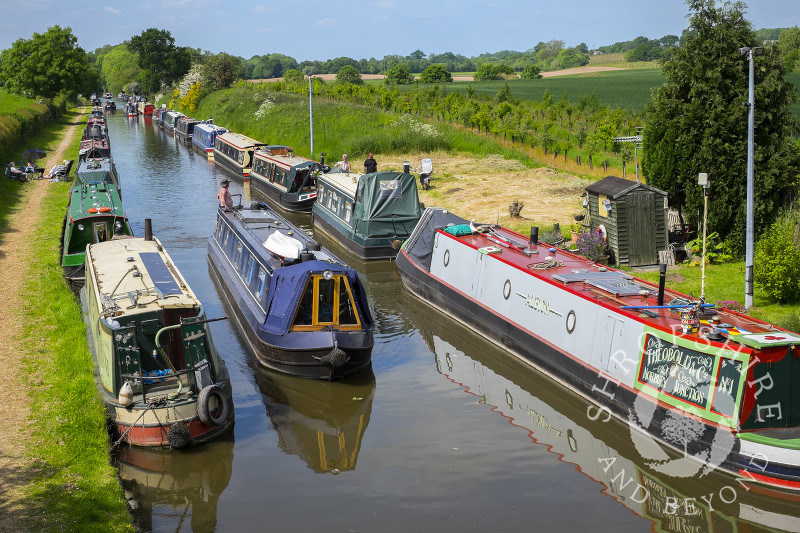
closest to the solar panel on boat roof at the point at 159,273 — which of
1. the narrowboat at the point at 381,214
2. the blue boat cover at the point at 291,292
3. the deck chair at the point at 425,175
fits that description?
the blue boat cover at the point at 291,292

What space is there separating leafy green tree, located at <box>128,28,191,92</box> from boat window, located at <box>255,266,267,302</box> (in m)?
89.6

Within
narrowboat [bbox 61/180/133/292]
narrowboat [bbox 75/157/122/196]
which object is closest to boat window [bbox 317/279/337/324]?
narrowboat [bbox 61/180/133/292]

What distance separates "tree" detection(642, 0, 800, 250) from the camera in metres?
19.3

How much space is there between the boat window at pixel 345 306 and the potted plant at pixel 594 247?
25.3 feet

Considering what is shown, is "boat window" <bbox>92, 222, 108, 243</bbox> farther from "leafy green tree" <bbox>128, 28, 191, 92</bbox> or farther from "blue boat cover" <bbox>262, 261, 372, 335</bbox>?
"leafy green tree" <bbox>128, 28, 191, 92</bbox>

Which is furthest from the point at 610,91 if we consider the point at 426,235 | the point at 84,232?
the point at 84,232

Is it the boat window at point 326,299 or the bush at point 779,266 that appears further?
the bush at point 779,266

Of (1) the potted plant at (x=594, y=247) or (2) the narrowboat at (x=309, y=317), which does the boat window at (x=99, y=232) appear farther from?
(1) the potted plant at (x=594, y=247)

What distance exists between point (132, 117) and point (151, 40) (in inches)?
770

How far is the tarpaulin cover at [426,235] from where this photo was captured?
20094 millimetres

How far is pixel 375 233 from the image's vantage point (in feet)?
77.7

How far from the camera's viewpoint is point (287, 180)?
32312 mm

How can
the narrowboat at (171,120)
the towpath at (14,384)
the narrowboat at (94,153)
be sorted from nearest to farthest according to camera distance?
1. the towpath at (14,384)
2. the narrowboat at (94,153)
3. the narrowboat at (171,120)

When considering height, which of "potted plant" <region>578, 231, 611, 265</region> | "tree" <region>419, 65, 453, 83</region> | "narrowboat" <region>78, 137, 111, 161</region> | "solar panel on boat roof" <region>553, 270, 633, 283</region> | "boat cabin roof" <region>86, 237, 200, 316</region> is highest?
"tree" <region>419, 65, 453, 83</region>
